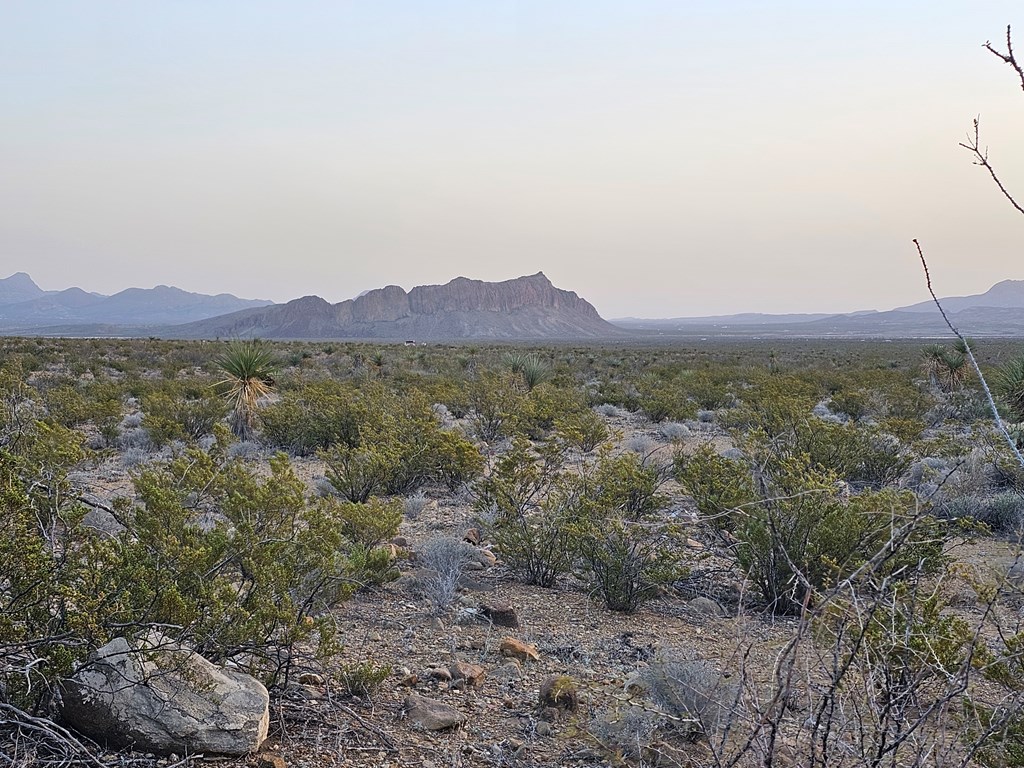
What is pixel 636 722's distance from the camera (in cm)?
341

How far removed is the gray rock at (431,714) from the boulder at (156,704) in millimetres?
821

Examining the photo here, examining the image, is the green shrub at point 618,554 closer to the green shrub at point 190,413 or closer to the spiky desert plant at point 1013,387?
the spiky desert plant at point 1013,387

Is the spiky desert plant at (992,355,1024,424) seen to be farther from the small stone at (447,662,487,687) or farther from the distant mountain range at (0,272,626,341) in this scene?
the distant mountain range at (0,272,626,341)

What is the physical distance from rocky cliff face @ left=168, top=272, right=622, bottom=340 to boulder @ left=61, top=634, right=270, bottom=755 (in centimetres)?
13713

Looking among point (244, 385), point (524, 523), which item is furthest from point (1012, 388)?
point (244, 385)

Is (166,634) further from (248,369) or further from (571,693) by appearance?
(248,369)

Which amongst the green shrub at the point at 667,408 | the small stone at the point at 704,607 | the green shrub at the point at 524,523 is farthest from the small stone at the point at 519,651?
the green shrub at the point at 667,408

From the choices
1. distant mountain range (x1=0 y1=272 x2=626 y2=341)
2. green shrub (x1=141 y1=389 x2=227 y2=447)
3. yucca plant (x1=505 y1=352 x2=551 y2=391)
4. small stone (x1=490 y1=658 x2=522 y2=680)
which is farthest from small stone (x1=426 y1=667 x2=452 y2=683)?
distant mountain range (x1=0 y1=272 x2=626 y2=341)

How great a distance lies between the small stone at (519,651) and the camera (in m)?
4.35

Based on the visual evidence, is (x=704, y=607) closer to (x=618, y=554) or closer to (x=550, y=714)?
(x=618, y=554)

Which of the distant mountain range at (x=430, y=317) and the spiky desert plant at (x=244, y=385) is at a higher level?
the distant mountain range at (x=430, y=317)

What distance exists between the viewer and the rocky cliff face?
14712 cm

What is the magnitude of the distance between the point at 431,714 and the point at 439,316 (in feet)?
511

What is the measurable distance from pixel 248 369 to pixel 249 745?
35.0 feet
